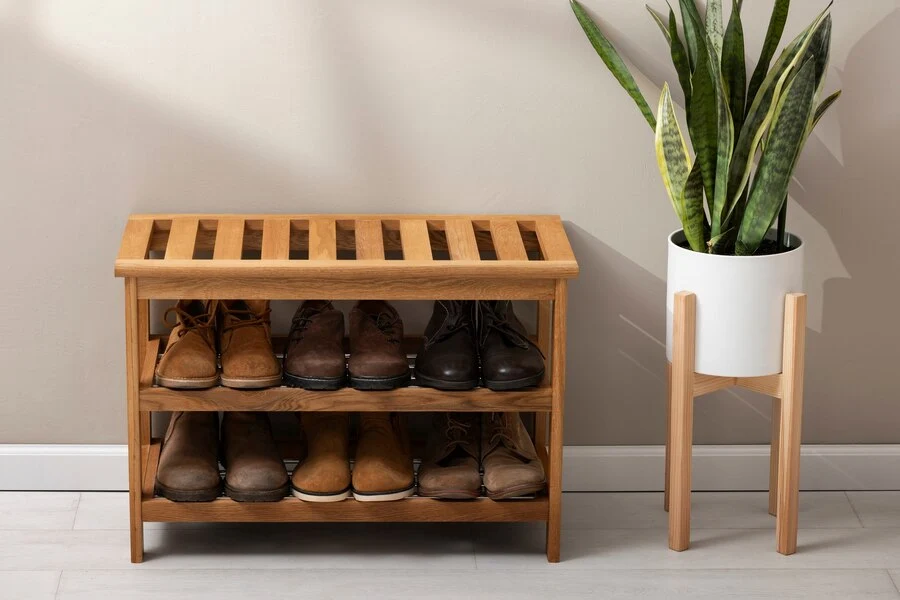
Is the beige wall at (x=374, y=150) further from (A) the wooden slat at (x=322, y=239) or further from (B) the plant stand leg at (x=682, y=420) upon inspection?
(B) the plant stand leg at (x=682, y=420)

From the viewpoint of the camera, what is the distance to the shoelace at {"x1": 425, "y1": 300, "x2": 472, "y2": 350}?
218 centimetres

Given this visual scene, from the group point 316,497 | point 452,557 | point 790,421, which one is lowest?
point 452,557

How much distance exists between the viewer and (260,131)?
89.4 inches

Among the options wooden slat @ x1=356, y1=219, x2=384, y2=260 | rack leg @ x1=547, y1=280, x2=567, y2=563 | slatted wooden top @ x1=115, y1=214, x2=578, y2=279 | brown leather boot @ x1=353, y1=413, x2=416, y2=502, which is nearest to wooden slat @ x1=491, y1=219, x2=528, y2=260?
slatted wooden top @ x1=115, y1=214, x2=578, y2=279

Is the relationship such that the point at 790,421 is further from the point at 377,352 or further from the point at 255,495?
the point at 255,495

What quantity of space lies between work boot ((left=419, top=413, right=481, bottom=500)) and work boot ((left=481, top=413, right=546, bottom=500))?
0.02 meters

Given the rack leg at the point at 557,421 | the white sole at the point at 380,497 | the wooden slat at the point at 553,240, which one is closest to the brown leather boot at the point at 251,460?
the white sole at the point at 380,497

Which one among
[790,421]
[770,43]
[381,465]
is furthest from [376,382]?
[770,43]

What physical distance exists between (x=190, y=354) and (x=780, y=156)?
109 cm

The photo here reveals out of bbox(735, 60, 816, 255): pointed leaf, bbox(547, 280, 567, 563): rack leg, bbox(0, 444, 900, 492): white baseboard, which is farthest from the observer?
bbox(0, 444, 900, 492): white baseboard

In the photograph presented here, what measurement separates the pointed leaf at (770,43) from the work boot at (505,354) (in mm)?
604

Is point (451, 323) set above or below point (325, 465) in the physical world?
above

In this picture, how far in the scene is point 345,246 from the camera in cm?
228

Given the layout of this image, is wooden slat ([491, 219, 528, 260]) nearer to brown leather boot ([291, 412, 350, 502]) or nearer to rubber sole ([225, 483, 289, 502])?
brown leather boot ([291, 412, 350, 502])
